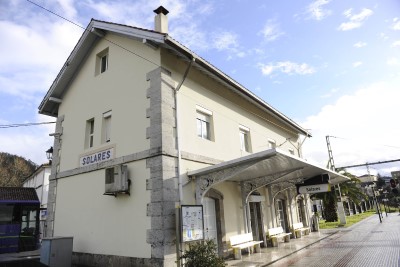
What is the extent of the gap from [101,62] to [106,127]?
307 cm

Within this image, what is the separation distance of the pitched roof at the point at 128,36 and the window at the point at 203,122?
143 centimetres

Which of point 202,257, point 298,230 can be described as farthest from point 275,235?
point 202,257

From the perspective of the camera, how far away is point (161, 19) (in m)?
10.6

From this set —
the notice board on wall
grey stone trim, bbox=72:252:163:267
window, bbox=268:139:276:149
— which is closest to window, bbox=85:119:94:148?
grey stone trim, bbox=72:252:163:267

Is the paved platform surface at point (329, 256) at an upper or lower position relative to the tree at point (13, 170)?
lower

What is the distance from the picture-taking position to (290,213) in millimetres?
16016

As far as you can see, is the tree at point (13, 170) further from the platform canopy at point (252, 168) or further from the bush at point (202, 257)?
the bush at point (202, 257)

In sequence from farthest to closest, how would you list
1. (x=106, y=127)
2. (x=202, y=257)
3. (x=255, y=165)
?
(x=106, y=127) < (x=255, y=165) < (x=202, y=257)

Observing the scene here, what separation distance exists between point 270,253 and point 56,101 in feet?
36.1

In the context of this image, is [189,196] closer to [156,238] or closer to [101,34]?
[156,238]

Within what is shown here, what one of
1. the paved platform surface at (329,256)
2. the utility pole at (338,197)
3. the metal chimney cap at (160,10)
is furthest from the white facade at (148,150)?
the utility pole at (338,197)

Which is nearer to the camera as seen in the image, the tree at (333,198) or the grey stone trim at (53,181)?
the grey stone trim at (53,181)

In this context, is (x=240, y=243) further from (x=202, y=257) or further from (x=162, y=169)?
(x=162, y=169)

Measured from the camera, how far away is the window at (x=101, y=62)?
39.2ft
